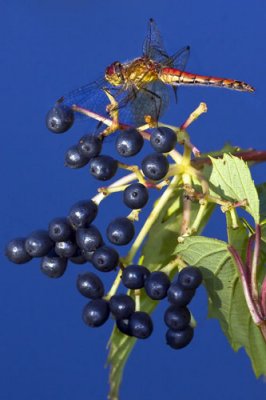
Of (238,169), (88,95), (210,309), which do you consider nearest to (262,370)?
(210,309)

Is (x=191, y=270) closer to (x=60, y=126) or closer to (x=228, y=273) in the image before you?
(x=228, y=273)

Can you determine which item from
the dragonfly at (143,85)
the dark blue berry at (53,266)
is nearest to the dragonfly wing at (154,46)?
the dragonfly at (143,85)

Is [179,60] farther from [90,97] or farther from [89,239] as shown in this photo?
[89,239]

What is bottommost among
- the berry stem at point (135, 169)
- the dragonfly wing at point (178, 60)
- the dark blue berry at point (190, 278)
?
the dark blue berry at point (190, 278)

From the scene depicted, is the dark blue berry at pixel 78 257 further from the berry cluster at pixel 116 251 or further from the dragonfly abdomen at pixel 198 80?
the dragonfly abdomen at pixel 198 80

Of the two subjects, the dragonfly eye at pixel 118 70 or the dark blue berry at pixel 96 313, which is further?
the dragonfly eye at pixel 118 70
